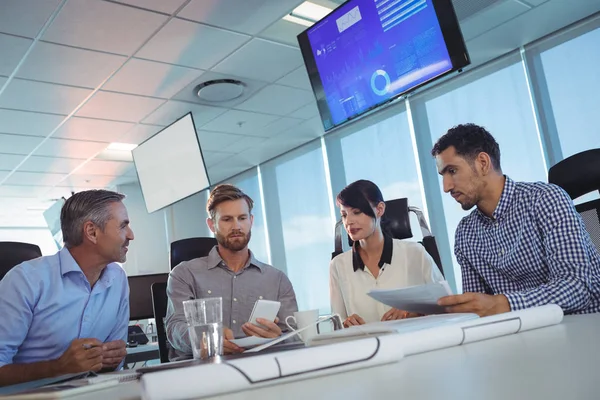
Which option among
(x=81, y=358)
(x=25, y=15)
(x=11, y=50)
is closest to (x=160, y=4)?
(x=25, y=15)

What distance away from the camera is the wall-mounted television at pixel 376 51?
2611 mm

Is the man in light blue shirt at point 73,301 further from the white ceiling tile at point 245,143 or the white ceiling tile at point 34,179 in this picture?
the white ceiling tile at point 34,179

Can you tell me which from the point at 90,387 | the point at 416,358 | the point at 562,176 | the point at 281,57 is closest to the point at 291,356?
the point at 416,358

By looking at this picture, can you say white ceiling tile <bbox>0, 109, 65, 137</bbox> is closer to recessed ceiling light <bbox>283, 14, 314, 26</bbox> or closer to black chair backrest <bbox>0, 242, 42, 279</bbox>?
recessed ceiling light <bbox>283, 14, 314, 26</bbox>

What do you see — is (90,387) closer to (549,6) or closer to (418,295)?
(418,295)

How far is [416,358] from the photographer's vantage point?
677mm

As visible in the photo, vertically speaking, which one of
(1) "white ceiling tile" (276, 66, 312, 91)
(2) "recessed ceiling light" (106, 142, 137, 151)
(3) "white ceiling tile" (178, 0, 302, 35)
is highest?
(2) "recessed ceiling light" (106, 142, 137, 151)

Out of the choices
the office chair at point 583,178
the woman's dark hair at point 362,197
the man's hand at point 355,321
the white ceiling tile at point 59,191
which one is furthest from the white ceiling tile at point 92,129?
the office chair at point 583,178

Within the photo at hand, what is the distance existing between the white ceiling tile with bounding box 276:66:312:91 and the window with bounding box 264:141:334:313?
1.64 meters

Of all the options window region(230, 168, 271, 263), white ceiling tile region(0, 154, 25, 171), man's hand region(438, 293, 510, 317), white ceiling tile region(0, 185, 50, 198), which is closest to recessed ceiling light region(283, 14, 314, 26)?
man's hand region(438, 293, 510, 317)

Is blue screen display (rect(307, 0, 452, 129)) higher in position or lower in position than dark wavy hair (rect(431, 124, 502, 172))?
higher

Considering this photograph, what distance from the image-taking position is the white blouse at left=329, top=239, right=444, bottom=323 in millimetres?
2244

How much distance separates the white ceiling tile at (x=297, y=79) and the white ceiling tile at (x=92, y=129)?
161 centimetres

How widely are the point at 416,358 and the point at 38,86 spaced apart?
4066mm
